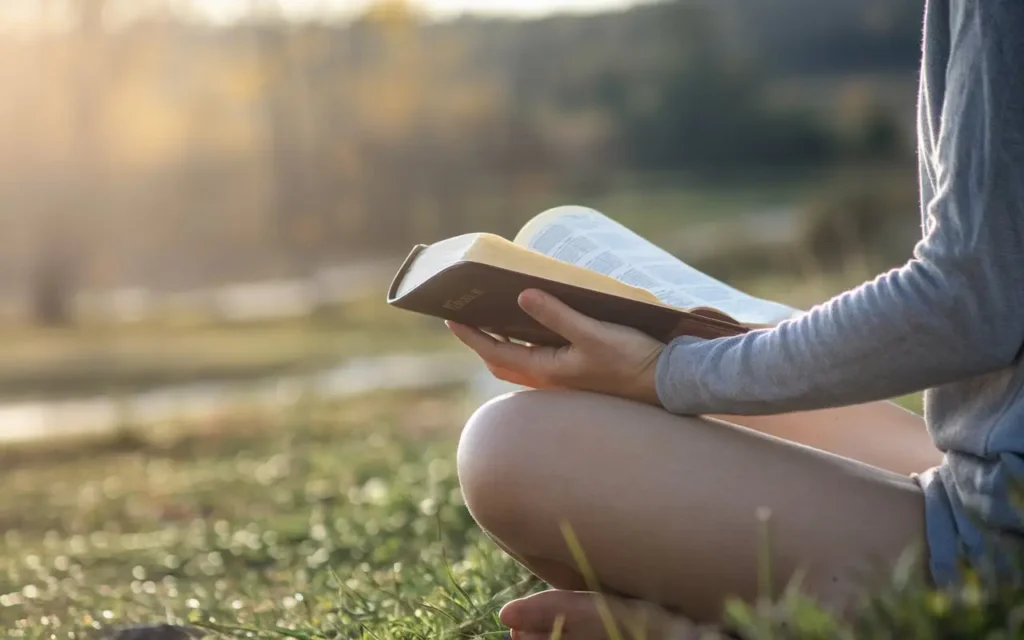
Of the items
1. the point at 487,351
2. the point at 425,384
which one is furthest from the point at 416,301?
the point at 425,384

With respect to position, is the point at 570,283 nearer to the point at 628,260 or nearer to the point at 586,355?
the point at 586,355

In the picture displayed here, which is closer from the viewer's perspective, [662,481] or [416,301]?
[662,481]

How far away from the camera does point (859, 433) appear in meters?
2.24

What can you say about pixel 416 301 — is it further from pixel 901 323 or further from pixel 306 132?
pixel 306 132

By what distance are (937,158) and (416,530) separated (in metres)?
2.16

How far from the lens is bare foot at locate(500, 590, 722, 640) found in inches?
69.6

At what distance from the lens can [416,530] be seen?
344 cm

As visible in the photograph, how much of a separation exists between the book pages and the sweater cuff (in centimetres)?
23

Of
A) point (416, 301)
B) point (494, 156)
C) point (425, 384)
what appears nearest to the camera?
point (416, 301)

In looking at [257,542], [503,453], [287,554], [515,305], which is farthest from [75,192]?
[503,453]

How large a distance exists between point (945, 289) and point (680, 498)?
1.44ft

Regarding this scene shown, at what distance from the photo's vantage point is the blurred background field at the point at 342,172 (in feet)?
40.1

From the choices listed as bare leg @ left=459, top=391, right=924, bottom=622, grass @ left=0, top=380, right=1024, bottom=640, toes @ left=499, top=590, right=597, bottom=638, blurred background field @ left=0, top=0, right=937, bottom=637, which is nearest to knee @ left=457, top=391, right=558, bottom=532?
bare leg @ left=459, top=391, right=924, bottom=622

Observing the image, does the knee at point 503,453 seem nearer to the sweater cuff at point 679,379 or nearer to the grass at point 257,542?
the sweater cuff at point 679,379
